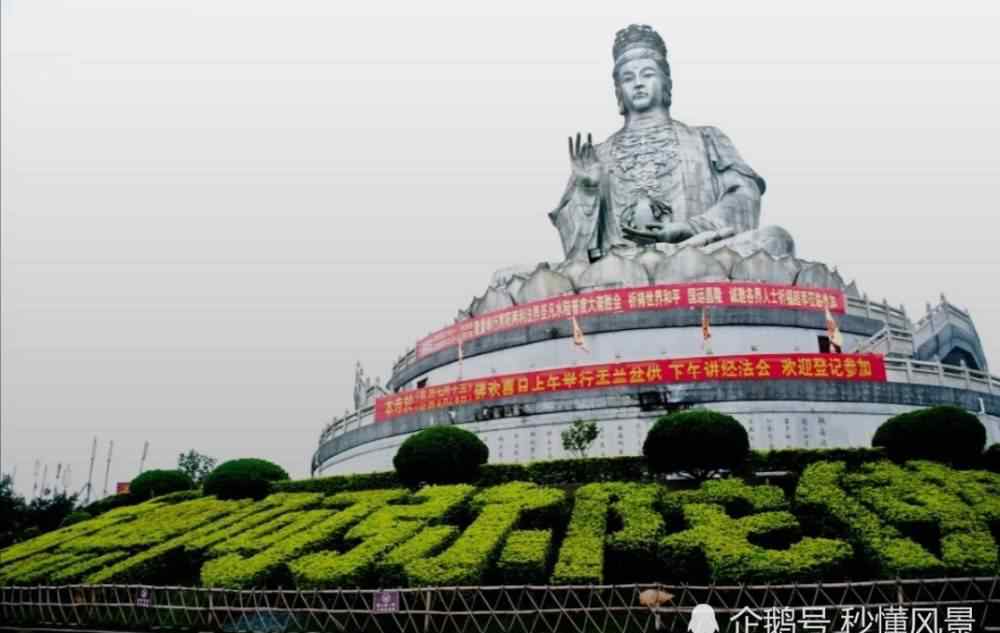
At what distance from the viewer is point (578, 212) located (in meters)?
27.9

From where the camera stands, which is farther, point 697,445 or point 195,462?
point 195,462

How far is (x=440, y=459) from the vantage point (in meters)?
14.8

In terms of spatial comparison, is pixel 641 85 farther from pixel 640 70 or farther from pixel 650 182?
pixel 650 182

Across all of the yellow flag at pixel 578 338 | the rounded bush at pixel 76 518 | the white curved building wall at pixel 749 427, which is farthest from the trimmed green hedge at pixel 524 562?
the rounded bush at pixel 76 518

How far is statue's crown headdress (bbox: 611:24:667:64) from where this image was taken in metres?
31.4

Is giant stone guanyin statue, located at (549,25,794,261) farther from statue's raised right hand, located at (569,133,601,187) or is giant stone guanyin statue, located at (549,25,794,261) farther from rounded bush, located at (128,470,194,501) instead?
rounded bush, located at (128,470,194,501)

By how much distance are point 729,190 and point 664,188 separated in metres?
2.18

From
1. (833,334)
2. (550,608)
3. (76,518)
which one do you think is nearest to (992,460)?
(833,334)

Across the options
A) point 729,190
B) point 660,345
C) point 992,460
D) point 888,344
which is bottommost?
point 992,460

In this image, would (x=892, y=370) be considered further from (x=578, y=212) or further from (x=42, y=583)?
(x=42, y=583)

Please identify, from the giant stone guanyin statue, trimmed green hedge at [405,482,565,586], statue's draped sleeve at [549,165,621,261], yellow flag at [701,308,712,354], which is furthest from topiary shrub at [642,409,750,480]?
statue's draped sleeve at [549,165,621,261]

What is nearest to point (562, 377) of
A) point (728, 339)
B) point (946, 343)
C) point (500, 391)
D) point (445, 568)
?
point (500, 391)

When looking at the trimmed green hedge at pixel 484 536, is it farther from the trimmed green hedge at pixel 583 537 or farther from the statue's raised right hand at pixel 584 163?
the statue's raised right hand at pixel 584 163

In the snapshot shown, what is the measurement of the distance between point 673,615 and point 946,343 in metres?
17.1
